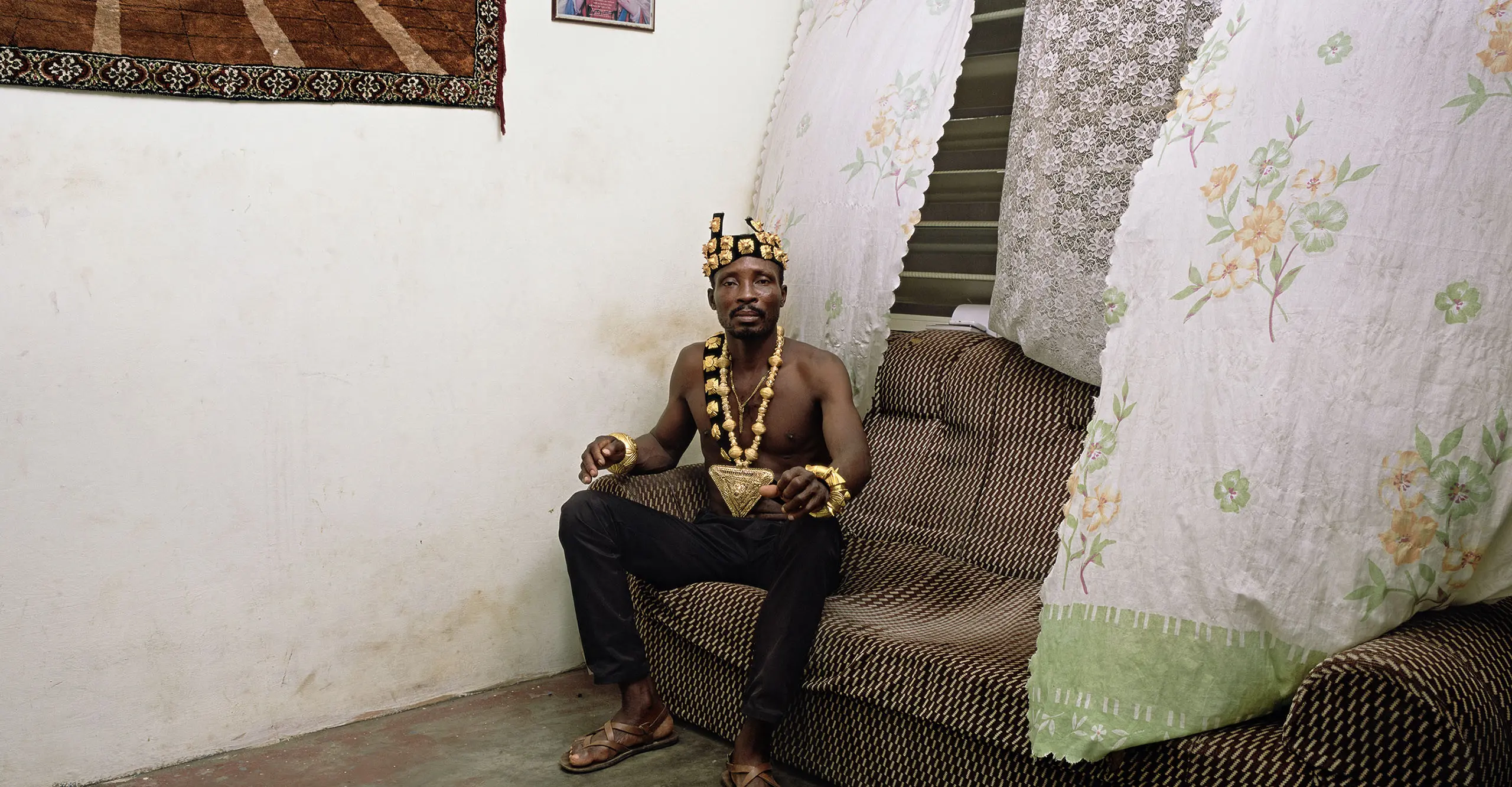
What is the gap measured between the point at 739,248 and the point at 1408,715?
1730 mm

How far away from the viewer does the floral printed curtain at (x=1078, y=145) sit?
8.39 ft

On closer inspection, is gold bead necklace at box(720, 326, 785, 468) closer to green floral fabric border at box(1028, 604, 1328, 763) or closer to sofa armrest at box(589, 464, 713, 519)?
sofa armrest at box(589, 464, 713, 519)

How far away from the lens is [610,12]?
126 inches

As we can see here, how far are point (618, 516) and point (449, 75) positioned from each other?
1.19 m

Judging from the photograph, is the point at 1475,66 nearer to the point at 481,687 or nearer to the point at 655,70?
the point at 655,70

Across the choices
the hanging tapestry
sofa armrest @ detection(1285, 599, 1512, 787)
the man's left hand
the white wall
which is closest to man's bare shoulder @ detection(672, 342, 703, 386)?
the white wall

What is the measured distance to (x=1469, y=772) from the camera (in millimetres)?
1660

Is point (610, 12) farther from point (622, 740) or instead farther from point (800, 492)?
point (622, 740)

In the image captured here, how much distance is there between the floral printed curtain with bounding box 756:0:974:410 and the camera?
118 inches

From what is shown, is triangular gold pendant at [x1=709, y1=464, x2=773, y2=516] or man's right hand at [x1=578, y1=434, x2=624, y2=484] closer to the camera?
triangular gold pendant at [x1=709, y1=464, x2=773, y2=516]

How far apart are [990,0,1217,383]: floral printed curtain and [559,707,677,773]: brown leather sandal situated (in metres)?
1.29

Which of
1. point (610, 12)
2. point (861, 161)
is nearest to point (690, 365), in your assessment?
point (861, 161)

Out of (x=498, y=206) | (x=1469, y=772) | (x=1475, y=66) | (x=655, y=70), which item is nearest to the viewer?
(x=1469, y=772)

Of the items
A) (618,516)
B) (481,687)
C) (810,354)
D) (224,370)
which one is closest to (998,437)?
(810,354)
